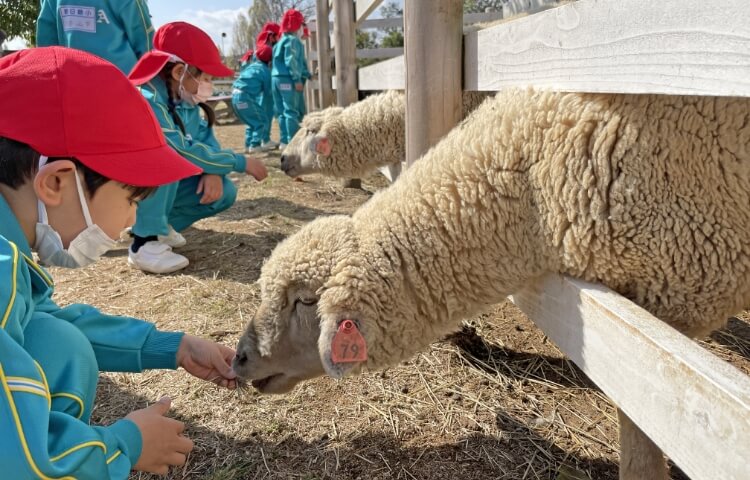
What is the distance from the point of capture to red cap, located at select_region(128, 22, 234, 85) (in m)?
3.95

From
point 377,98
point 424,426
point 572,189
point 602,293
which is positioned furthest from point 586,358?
point 377,98

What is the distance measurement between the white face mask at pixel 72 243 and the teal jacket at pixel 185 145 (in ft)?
7.81

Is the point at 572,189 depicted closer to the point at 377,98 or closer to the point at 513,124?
the point at 513,124

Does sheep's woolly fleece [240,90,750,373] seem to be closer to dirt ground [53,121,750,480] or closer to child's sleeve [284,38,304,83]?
dirt ground [53,121,750,480]

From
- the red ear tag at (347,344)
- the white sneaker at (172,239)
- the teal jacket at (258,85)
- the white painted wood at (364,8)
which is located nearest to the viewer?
the red ear tag at (347,344)

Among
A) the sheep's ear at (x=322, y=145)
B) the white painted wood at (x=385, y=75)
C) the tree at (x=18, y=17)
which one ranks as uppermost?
the tree at (x=18, y=17)

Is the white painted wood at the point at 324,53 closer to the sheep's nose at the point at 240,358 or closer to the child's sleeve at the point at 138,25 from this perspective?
the child's sleeve at the point at 138,25

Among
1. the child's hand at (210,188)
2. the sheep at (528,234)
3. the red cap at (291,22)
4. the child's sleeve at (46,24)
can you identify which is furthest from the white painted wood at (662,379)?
the red cap at (291,22)

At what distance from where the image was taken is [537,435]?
226 cm

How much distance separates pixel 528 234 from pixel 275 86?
9807 millimetres

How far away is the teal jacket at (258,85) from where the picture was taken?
11.7 m

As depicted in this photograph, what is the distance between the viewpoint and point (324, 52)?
7941 mm

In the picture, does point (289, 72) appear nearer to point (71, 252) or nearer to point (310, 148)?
point (310, 148)

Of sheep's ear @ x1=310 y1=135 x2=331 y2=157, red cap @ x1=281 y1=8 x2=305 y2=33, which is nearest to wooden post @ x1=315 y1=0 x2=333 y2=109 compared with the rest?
red cap @ x1=281 y1=8 x2=305 y2=33
